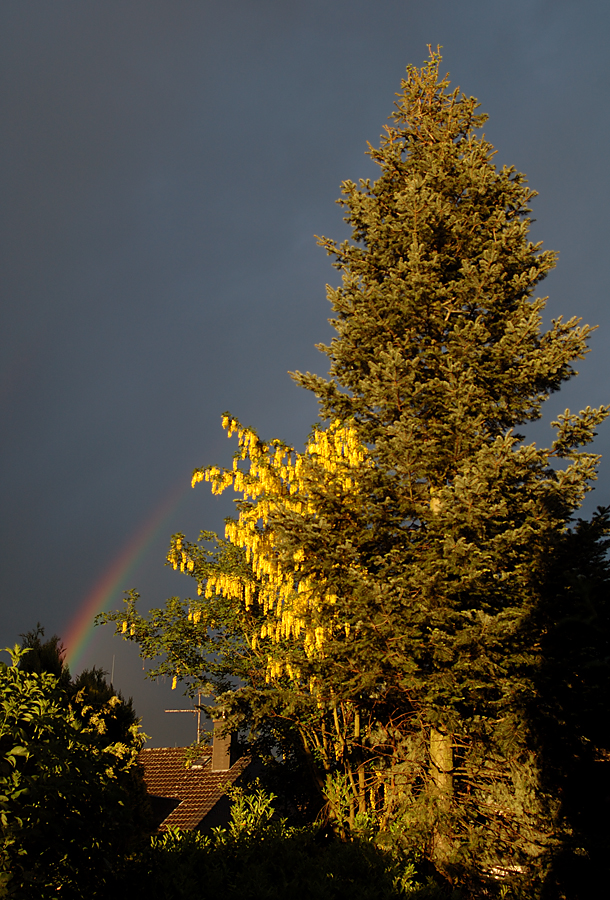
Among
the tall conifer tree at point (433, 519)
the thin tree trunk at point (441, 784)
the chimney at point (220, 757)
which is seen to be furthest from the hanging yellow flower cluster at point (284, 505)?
the chimney at point (220, 757)

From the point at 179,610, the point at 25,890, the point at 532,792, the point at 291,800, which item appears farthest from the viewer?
the point at 179,610

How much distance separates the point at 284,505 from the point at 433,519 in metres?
3.12

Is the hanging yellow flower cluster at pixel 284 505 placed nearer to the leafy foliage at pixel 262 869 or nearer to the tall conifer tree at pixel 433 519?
the tall conifer tree at pixel 433 519

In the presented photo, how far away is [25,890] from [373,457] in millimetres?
8238

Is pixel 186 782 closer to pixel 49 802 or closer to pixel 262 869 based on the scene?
pixel 262 869

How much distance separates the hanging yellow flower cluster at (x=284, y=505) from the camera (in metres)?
11.4

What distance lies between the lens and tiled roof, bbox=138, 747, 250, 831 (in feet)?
64.0

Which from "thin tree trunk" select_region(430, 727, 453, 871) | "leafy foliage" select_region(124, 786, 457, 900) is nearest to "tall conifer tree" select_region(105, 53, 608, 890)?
"thin tree trunk" select_region(430, 727, 453, 871)

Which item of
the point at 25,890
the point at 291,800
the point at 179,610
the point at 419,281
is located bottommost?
the point at 291,800

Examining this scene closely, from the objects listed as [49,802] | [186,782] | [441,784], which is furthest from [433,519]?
[186,782]

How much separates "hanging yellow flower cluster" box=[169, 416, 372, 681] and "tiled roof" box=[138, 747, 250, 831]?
7334 mm

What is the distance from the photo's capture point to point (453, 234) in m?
12.7

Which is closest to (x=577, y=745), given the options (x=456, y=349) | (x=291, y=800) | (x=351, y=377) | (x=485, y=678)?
(x=485, y=678)

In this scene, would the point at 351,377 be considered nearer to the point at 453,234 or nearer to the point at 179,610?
the point at 453,234
